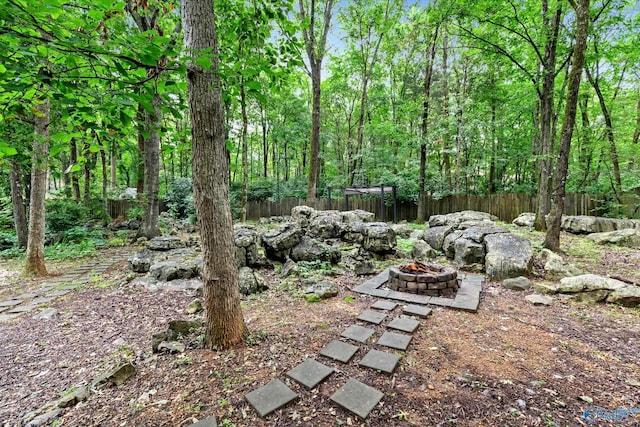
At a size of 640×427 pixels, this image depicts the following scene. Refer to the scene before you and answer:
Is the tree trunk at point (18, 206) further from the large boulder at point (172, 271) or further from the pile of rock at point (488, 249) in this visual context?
the pile of rock at point (488, 249)

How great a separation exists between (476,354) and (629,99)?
14.4 meters

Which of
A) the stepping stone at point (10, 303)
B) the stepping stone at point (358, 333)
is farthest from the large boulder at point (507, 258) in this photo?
the stepping stone at point (10, 303)

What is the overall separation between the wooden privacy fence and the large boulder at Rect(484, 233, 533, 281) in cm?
522

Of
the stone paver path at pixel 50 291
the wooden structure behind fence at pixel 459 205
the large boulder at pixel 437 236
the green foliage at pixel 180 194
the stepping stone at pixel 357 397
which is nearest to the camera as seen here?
the stepping stone at pixel 357 397

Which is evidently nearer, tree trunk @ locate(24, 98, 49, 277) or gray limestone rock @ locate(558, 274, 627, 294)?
gray limestone rock @ locate(558, 274, 627, 294)

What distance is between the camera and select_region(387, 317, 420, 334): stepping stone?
8.18ft

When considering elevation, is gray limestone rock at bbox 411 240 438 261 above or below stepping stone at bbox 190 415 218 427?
above

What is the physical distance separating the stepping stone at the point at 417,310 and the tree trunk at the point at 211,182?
70.9 inches

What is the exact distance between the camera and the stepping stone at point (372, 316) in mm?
2682

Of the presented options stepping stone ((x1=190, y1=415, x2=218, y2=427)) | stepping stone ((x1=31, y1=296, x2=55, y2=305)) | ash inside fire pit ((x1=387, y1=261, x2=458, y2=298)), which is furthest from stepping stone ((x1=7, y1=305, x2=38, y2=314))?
ash inside fire pit ((x1=387, y1=261, x2=458, y2=298))

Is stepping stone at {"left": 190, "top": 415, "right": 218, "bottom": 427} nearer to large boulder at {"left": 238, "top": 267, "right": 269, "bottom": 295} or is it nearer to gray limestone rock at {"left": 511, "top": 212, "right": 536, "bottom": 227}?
large boulder at {"left": 238, "top": 267, "right": 269, "bottom": 295}

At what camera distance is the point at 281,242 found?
4.95m

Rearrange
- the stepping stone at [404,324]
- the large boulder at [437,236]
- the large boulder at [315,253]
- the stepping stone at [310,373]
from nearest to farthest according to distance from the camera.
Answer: the stepping stone at [310,373] < the stepping stone at [404,324] < the large boulder at [315,253] < the large boulder at [437,236]

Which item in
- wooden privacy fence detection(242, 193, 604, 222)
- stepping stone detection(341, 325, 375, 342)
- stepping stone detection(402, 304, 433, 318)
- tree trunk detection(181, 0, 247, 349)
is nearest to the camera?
tree trunk detection(181, 0, 247, 349)
